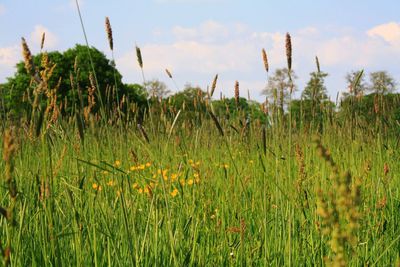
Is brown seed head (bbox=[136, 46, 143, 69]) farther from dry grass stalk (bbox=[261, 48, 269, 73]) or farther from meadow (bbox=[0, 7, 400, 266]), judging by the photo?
dry grass stalk (bbox=[261, 48, 269, 73])

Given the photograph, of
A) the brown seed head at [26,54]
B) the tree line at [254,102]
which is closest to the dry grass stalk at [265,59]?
the tree line at [254,102]

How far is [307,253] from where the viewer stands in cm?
214

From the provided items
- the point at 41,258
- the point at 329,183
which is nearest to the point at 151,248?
the point at 41,258

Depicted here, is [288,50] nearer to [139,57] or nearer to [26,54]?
[139,57]

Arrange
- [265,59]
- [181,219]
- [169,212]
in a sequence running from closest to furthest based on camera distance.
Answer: [169,212]
[265,59]
[181,219]

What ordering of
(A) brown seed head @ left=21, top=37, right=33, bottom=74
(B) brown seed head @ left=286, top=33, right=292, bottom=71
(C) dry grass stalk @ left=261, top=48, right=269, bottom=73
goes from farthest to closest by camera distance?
(C) dry grass stalk @ left=261, top=48, right=269, bottom=73 → (B) brown seed head @ left=286, top=33, right=292, bottom=71 → (A) brown seed head @ left=21, top=37, right=33, bottom=74

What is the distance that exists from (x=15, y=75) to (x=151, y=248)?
2638 cm

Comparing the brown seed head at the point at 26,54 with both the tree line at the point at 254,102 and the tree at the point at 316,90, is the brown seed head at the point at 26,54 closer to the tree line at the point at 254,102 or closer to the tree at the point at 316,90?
the tree line at the point at 254,102

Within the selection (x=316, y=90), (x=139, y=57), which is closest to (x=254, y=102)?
(x=316, y=90)

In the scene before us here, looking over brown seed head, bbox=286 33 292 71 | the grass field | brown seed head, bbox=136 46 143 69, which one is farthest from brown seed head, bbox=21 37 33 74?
brown seed head, bbox=286 33 292 71

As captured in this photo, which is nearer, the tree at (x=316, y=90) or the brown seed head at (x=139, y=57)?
the brown seed head at (x=139, y=57)

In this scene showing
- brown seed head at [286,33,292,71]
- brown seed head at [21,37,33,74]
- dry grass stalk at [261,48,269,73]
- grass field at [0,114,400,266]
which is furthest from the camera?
dry grass stalk at [261,48,269,73]

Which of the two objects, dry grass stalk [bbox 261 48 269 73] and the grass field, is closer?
the grass field

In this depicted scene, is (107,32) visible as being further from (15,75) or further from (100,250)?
(15,75)
